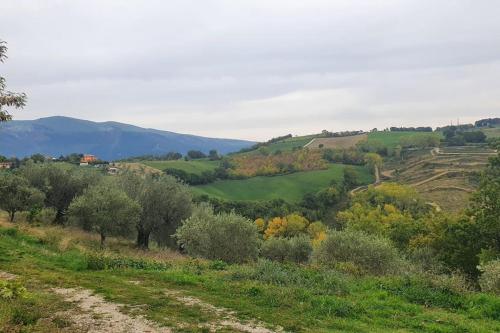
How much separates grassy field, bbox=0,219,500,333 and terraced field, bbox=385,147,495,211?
299 ft

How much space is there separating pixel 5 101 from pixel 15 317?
16.3 feet

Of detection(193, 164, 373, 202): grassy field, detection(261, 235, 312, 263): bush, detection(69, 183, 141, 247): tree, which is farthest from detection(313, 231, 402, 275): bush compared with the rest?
detection(193, 164, 373, 202): grassy field

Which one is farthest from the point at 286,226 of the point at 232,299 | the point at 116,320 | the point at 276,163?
the point at 116,320

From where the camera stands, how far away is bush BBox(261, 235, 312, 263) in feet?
150

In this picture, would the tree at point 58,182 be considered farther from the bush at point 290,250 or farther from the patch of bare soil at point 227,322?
the patch of bare soil at point 227,322

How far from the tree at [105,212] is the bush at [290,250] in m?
15.7

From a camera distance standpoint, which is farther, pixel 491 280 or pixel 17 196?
pixel 17 196

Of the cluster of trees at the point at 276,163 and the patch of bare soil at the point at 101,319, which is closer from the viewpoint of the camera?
the patch of bare soil at the point at 101,319

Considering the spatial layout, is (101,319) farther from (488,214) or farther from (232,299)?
(488,214)

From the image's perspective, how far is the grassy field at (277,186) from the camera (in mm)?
129875

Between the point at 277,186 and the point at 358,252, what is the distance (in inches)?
4475

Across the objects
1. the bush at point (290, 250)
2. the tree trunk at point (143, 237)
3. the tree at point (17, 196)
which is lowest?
the bush at point (290, 250)

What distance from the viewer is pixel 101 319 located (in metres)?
10.8

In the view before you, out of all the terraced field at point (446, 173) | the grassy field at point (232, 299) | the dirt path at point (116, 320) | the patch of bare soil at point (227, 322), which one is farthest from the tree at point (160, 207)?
the terraced field at point (446, 173)
